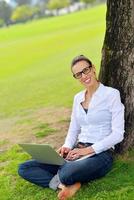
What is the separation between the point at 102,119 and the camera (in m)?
5.54

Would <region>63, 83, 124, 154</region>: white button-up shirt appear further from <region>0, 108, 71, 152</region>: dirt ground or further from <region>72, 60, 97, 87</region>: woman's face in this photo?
<region>0, 108, 71, 152</region>: dirt ground

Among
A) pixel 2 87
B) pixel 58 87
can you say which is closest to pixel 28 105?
pixel 58 87

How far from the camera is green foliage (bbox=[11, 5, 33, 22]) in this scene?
108 metres

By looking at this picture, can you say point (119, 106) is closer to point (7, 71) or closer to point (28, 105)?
point (28, 105)

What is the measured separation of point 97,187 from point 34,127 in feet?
11.2

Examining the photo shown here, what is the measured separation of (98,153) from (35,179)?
32.3 inches

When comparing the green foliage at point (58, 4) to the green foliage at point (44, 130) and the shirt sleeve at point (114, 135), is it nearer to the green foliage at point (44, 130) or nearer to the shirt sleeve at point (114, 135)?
the green foliage at point (44, 130)

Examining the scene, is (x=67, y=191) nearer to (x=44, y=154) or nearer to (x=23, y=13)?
(x=44, y=154)

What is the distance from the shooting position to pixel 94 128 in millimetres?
5578

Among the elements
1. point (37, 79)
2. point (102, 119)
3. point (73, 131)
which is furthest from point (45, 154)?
point (37, 79)

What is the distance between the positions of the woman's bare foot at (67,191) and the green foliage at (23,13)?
102891 millimetres

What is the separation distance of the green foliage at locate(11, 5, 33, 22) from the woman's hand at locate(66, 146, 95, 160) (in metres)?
103

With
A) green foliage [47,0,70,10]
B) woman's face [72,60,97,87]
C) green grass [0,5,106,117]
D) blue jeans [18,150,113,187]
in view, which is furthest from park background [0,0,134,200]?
green foliage [47,0,70,10]

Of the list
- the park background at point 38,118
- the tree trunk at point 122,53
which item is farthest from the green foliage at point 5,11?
the tree trunk at point 122,53
